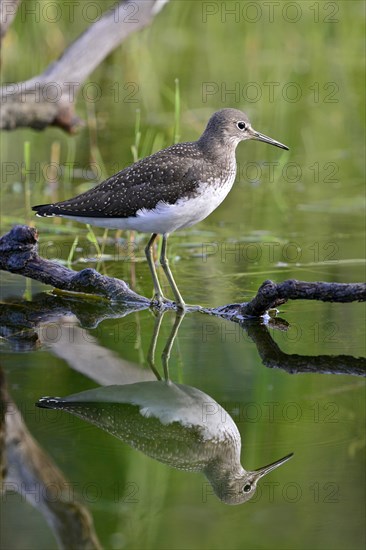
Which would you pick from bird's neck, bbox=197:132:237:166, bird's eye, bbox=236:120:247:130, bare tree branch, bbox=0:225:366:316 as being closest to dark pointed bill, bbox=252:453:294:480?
bare tree branch, bbox=0:225:366:316

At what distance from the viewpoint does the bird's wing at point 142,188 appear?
25.7 feet

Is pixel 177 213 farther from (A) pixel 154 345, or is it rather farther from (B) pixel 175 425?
(B) pixel 175 425

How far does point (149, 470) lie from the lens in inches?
212

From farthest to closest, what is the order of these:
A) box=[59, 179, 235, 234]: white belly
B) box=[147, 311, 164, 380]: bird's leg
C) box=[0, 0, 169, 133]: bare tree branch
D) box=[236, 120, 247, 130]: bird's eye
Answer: box=[0, 0, 169, 133]: bare tree branch → box=[236, 120, 247, 130]: bird's eye → box=[59, 179, 235, 234]: white belly → box=[147, 311, 164, 380]: bird's leg

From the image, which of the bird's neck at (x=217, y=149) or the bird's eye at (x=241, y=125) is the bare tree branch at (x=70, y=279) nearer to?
the bird's neck at (x=217, y=149)

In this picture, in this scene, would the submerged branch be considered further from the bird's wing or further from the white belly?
the white belly

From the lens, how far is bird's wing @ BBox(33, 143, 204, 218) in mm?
7840

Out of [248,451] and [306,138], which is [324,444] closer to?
[248,451]

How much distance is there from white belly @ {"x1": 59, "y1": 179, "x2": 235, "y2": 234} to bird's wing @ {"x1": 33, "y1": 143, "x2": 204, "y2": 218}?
48 mm

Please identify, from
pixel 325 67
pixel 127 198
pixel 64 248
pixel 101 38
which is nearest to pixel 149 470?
pixel 127 198

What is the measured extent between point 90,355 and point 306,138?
7.64 metres

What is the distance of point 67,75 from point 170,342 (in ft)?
15.3

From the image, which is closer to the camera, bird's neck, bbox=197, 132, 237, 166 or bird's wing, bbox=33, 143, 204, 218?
bird's wing, bbox=33, 143, 204, 218

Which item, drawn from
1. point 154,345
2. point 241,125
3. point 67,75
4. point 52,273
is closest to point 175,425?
point 154,345
